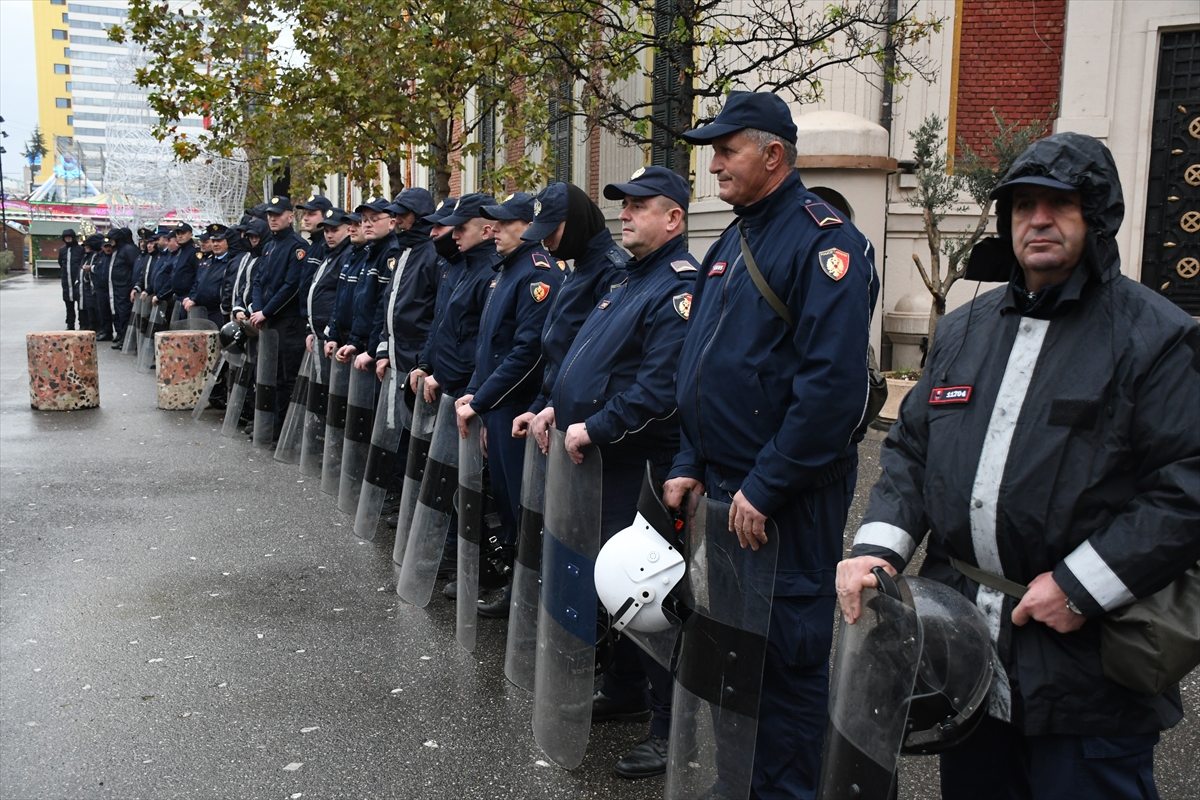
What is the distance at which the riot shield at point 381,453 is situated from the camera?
7.15 metres

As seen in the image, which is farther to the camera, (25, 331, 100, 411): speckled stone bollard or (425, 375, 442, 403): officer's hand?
(25, 331, 100, 411): speckled stone bollard

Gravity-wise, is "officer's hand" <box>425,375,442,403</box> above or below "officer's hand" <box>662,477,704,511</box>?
below

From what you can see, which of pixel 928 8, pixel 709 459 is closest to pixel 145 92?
pixel 928 8

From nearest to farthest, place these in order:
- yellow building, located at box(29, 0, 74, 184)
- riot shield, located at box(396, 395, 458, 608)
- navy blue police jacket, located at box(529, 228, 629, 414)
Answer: navy blue police jacket, located at box(529, 228, 629, 414) → riot shield, located at box(396, 395, 458, 608) → yellow building, located at box(29, 0, 74, 184)

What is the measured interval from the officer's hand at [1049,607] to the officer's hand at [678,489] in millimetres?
1315

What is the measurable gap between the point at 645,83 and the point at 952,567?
50.1ft

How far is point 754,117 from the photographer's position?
3359 mm

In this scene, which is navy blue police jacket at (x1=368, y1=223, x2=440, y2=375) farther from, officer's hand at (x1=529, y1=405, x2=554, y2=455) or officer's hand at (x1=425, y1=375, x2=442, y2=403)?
officer's hand at (x1=529, y1=405, x2=554, y2=455)

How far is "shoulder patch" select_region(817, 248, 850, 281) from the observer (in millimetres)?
3111

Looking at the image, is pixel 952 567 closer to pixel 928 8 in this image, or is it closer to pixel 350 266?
pixel 350 266

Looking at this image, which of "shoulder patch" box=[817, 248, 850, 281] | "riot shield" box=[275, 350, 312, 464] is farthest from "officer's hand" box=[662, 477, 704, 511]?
"riot shield" box=[275, 350, 312, 464]

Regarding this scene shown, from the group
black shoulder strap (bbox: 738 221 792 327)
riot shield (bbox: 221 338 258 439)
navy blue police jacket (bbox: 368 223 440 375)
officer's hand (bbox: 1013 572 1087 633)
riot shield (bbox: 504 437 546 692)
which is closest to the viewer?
officer's hand (bbox: 1013 572 1087 633)

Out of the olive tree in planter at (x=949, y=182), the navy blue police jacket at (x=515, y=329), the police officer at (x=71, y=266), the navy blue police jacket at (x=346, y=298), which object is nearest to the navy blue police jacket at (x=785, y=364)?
the navy blue police jacket at (x=515, y=329)

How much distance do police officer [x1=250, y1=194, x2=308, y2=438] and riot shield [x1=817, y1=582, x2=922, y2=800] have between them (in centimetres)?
894
